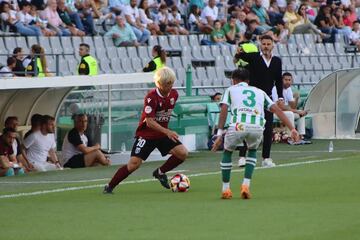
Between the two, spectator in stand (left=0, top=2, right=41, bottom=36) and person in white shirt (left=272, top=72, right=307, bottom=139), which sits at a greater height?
spectator in stand (left=0, top=2, right=41, bottom=36)

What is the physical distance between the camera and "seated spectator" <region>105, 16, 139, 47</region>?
3056 centimetres

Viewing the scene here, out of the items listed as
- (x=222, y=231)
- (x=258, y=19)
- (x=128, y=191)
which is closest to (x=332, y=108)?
(x=258, y=19)

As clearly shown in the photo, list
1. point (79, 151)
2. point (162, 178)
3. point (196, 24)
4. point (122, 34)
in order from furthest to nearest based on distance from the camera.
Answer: point (196, 24), point (122, 34), point (79, 151), point (162, 178)

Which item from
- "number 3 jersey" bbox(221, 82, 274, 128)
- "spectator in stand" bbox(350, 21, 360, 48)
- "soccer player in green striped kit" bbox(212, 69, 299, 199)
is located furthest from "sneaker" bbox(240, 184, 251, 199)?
"spectator in stand" bbox(350, 21, 360, 48)

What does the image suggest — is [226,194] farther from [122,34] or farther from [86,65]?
[122,34]

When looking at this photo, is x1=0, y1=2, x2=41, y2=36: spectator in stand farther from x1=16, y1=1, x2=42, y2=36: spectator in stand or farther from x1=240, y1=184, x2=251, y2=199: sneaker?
x1=240, y1=184, x2=251, y2=199: sneaker

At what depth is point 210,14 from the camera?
34094 mm

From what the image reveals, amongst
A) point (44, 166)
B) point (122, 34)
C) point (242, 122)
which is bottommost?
point (44, 166)

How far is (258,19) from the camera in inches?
1421

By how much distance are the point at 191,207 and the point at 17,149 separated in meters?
6.93

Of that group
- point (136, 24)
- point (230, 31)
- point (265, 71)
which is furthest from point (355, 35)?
point (265, 71)

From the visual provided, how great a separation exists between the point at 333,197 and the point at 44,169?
6985mm

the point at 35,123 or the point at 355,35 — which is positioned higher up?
the point at 355,35

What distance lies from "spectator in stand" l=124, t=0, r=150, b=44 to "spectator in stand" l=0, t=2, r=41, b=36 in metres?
3.62
